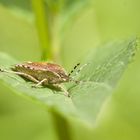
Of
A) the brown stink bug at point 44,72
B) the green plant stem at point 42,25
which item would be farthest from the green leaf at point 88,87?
the green plant stem at point 42,25

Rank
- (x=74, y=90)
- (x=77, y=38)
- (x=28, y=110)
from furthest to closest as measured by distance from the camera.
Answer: (x=77, y=38) < (x=28, y=110) < (x=74, y=90)

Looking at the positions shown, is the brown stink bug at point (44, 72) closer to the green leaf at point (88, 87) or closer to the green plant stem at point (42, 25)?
the green leaf at point (88, 87)

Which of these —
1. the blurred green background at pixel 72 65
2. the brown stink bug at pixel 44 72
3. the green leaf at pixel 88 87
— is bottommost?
the green leaf at pixel 88 87

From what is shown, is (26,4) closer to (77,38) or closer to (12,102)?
(12,102)

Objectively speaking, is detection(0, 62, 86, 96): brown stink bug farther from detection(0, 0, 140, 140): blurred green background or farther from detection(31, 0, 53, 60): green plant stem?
detection(0, 0, 140, 140): blurred green background

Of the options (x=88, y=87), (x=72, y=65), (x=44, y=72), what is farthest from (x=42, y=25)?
(x=72, y=65)

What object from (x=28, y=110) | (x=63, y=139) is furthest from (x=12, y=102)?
(x=63, y=139)
